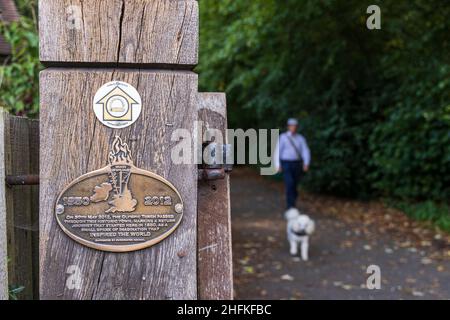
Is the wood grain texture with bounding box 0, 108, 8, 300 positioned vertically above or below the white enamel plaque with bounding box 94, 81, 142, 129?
below

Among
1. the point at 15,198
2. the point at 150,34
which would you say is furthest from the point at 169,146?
the point at 15,198

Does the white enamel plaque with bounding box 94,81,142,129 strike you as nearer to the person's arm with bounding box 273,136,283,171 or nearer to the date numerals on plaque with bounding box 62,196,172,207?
the date numerals on plaque with bounding box 62,196,172,207

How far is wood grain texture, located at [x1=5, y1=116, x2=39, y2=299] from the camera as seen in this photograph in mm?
2521

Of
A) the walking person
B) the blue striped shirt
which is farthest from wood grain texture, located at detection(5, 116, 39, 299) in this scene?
the blue striped shirt

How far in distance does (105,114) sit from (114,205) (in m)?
0.31

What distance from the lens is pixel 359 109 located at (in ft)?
50.1

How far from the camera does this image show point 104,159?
2205mm

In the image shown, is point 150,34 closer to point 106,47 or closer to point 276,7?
point 106,47

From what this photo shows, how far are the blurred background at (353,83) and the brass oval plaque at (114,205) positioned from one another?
533 centimetres

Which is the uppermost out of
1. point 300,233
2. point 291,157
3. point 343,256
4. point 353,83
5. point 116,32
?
point 353,83

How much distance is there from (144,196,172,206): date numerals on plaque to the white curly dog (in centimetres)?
707

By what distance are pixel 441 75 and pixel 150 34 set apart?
940 centimetres

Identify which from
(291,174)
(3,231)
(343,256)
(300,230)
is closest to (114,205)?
(3,231)

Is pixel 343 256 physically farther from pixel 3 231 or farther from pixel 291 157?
pixel 3 231
